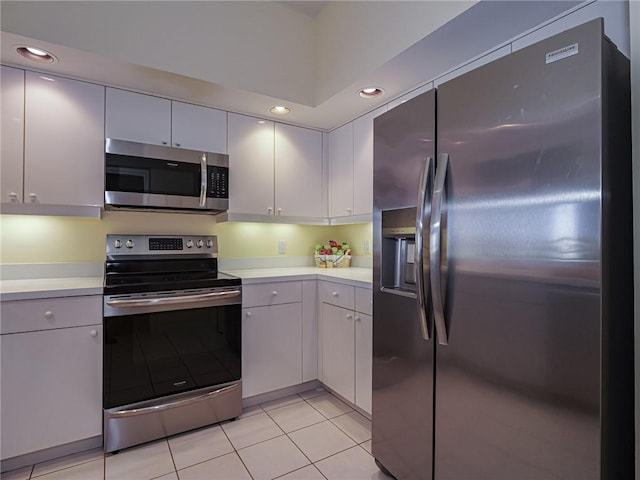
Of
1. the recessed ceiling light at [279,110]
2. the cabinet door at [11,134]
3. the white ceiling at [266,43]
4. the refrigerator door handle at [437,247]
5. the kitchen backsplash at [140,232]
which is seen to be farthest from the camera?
the recessed ceiling light at [279,110]

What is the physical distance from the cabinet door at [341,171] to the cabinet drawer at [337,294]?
652 mm

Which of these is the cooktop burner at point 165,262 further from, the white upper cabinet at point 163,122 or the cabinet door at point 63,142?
the white upper cabinet at point 163,122

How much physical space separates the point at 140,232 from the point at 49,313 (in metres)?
0.87

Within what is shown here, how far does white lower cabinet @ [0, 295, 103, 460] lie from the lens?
169 cm

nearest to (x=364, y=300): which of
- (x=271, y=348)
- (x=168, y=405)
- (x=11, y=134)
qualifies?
(x=271, y=348)

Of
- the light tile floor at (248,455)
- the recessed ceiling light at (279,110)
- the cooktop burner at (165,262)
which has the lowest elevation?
the light tile floor at (248,455)

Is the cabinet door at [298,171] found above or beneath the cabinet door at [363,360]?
above

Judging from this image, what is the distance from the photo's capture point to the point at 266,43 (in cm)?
229

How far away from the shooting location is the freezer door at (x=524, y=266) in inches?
37.6

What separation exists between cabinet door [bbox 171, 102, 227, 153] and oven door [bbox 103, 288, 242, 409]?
1058 mm

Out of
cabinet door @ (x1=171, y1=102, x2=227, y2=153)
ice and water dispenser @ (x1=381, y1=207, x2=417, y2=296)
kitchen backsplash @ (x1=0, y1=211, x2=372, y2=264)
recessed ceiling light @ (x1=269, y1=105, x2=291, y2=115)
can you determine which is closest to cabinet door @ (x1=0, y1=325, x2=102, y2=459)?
kitchen backsplash @ (x1=0, y1=211, x2=372, y2=264)

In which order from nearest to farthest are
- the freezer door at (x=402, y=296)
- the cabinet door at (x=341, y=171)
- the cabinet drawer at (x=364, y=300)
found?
the freezer door at (x=402, y=296)
the cabinet drawer at (x=364, y=300)
the cabinet door at (x=341, y=171)

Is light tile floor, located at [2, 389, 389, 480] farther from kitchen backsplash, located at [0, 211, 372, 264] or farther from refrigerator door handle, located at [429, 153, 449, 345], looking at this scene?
kitchen backsplash, located at [0, 211, 372, 264]

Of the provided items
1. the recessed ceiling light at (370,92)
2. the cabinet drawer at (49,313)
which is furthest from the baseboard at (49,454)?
the recessed ceiling light at (370,92)
